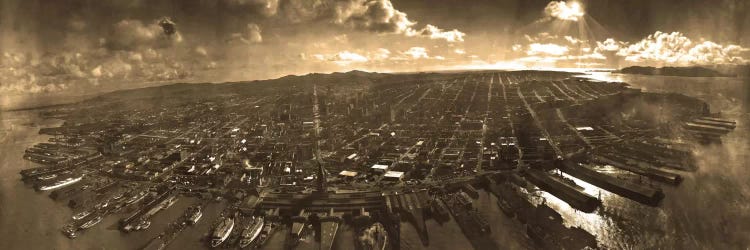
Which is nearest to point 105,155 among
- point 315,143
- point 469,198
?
point 315,143

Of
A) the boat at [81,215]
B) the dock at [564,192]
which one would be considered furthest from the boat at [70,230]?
the dock at [564,192]

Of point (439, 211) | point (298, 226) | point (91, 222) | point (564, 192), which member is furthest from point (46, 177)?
point (564, 192)

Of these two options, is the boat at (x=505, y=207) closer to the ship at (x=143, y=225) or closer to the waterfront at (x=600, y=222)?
the waterfront at (x=600, y=222)

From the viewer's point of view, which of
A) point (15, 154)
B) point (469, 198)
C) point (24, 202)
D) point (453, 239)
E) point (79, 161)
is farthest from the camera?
point (15, 154)

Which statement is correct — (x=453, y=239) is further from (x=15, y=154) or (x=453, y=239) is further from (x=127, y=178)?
(x=15, y=154)

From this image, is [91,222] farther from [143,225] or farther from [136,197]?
[143,225]

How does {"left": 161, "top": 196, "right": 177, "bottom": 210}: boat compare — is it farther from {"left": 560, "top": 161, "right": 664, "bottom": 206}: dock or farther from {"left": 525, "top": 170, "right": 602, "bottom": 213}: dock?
{"left": 560, "top": 161, "right": 664, "bottom": 206}: dock

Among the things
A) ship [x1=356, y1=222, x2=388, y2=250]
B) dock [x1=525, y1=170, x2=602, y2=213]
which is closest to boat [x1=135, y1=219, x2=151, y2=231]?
ship [x1=356, y1=222, x2=388, y2=250]
